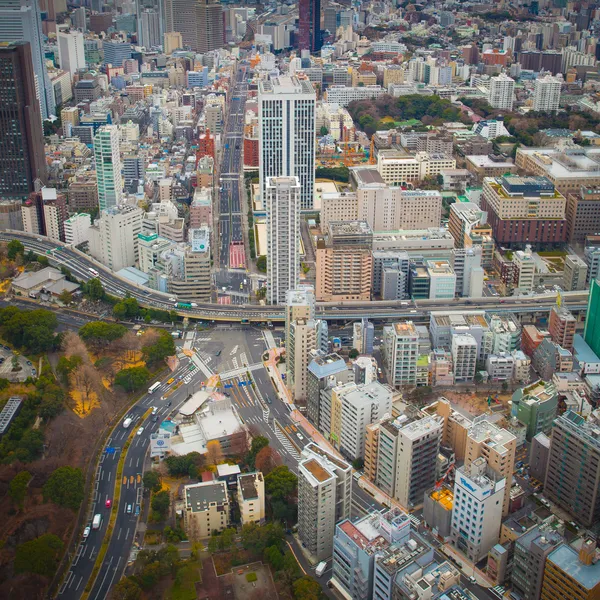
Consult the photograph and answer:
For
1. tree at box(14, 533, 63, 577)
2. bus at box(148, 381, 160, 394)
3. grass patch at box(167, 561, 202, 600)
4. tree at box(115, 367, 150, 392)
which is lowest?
grass patch at box(167, 561, 202, 600)

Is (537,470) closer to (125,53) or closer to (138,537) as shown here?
(138,537)

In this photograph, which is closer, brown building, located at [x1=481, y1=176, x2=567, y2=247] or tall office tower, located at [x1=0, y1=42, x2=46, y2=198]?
brown building, located at [x1=481, y1=176, x2=567, y2=247]

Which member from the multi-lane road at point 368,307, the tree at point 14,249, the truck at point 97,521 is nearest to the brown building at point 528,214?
the multi-lane road at point 368,307

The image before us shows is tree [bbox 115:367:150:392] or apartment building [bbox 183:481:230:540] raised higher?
tree [bbox 115:367:150:392]

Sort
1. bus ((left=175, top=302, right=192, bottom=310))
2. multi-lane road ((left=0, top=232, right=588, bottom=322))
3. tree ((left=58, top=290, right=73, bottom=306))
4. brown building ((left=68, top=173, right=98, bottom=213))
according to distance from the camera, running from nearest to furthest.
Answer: multi-lane road ((left=0, top=232, right=588, bottom=322)) < bus ((left=175, top=302, right=192, bottom=310)) < tree ((left=58, top=290, right=73, bottom=306)) < brown building ((left=68, top=173, right=98, bottom=213))

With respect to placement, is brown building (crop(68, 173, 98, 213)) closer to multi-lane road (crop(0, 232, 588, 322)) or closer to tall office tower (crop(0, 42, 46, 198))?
tall office tower (crop(0, 42, 46, 198))

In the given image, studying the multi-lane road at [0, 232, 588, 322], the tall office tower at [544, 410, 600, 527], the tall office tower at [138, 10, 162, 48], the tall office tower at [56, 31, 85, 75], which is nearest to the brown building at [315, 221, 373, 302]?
the multi-lane road at [0, 232, 588, 322]

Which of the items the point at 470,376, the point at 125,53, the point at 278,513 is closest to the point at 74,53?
the point at 125,53

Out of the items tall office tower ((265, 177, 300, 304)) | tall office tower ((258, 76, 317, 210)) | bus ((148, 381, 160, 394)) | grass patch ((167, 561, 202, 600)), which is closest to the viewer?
grass patch ((167, 561, 202, 600))
